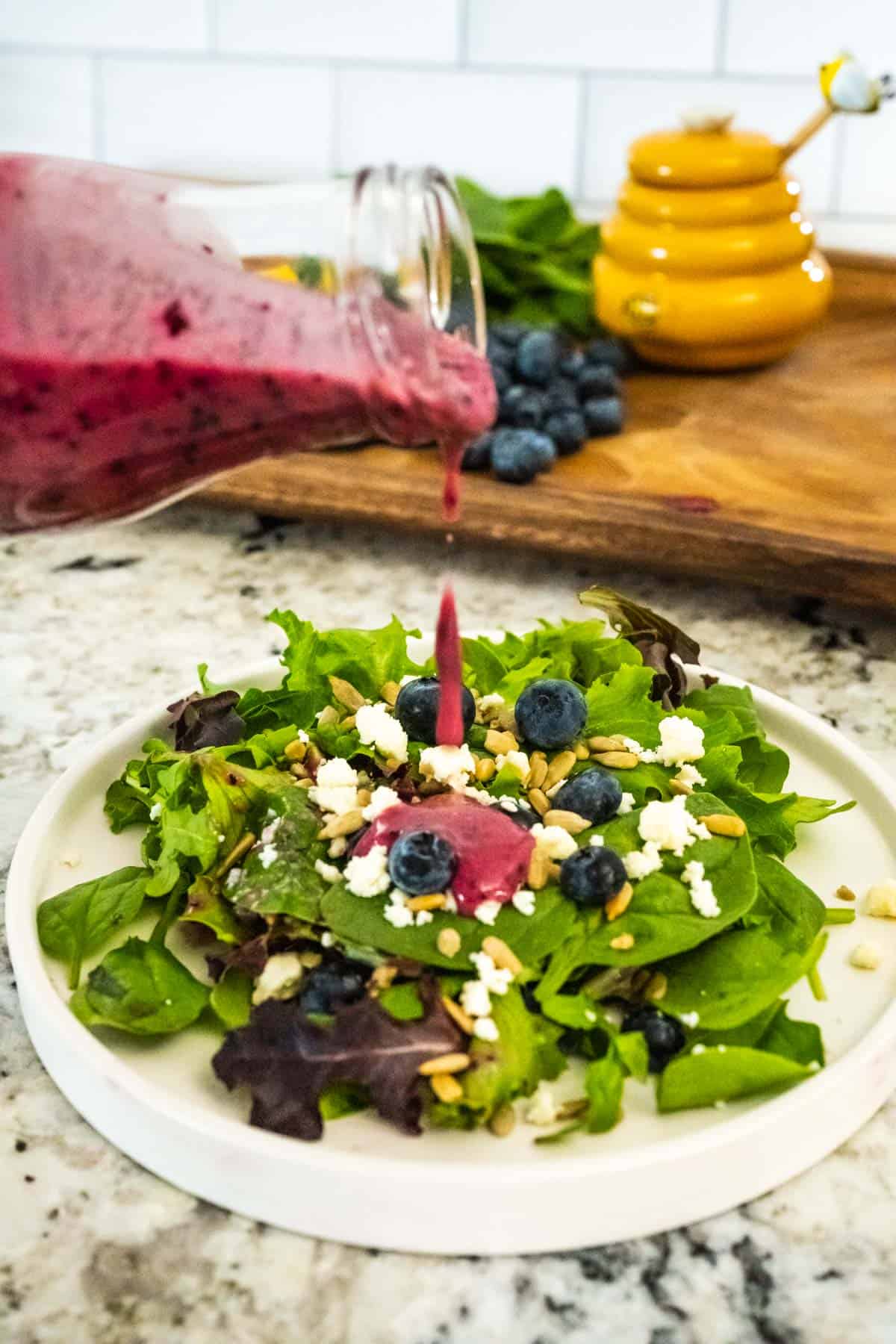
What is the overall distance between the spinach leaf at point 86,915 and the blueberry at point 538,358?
0.98m

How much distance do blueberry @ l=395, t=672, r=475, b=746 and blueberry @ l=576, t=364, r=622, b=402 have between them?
0.77m

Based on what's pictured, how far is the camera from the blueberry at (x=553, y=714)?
1015 mm

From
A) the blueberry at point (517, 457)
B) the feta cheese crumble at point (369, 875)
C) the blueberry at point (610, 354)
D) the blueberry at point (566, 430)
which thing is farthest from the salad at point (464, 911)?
the blueberry at point (610, 354)

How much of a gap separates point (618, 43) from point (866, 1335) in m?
1.87

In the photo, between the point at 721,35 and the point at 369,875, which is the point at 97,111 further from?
the point at 369,875

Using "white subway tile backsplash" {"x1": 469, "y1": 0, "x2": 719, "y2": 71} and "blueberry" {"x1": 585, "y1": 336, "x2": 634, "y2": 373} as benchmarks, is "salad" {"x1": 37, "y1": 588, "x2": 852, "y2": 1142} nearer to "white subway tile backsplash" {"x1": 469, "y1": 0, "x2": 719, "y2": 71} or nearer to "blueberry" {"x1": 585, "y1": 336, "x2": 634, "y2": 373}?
"blueberry" {"x1": 585, "y1": 336, "x2": 634, "y2": 373}

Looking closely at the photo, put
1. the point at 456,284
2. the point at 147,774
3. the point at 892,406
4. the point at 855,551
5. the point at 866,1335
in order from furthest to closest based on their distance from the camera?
the point at 892,406, the point at 855,551, the point at 147,774, the point at 456,284, the point at 866,1335

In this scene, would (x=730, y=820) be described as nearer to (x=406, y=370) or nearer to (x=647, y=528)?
(x=406, y=370)

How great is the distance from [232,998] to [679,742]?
354 millimetres

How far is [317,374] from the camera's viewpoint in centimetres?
79

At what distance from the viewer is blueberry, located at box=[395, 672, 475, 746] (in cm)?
102

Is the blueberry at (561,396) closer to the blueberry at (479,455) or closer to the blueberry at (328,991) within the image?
the blueberry at (479,455)

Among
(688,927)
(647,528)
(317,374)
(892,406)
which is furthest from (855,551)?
(317,374)

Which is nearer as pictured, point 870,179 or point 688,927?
point 688,927
